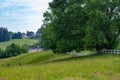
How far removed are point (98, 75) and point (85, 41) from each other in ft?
95.3

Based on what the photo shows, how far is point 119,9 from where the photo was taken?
176 feet

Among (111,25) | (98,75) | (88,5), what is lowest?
(98,75)

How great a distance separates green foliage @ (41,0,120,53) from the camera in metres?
51.1

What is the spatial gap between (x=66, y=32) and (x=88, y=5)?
20.1ft

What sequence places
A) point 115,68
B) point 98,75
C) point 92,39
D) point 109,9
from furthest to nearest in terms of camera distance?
point 109,9, point 92,39, point 115,68, point 98,75

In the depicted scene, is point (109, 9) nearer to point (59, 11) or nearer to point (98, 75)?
point (59, 11)

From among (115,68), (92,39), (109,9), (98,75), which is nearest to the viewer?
(98,75)

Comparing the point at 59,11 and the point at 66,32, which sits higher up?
the point at 59,11

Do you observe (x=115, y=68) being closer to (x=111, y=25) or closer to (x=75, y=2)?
(x=111, y=25)

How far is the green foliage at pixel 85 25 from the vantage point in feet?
168

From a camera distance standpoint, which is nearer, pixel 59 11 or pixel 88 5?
pixel 88 5

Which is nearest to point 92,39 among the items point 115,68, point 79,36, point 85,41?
point 85,41

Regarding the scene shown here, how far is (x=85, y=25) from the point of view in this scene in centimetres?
5422

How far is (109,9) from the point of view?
54969mm
